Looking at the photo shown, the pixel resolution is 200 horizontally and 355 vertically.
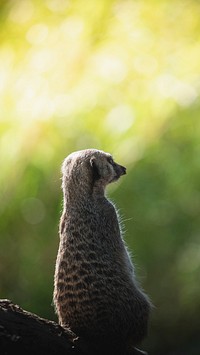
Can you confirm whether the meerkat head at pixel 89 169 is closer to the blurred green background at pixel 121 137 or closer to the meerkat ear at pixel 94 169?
the meerkat ear at pixel 94 169

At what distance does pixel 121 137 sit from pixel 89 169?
8.16ft

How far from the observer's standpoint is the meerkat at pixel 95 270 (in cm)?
250

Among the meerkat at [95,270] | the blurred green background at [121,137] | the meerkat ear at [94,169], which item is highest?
the blurred green background at [121,137]

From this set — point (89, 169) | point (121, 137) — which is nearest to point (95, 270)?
point (89, 169)

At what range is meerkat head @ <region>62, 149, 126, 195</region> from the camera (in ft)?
8.71

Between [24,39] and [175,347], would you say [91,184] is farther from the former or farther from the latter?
[24,39]

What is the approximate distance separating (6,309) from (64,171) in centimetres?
52

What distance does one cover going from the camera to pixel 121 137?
5.14 m

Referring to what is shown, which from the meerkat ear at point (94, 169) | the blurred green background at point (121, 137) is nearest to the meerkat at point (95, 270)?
the meerkat ear at point (94, 169)

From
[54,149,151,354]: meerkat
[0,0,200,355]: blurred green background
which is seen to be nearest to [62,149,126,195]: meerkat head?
[54,149,151,354]: meerkat

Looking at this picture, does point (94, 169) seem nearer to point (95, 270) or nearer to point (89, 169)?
point (89, 169)

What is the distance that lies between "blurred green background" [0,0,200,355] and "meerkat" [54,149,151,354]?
6.06 feet

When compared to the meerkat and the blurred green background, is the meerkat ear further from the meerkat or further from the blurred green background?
the blurred green background

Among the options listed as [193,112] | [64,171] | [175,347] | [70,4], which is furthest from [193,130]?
[64,171]
